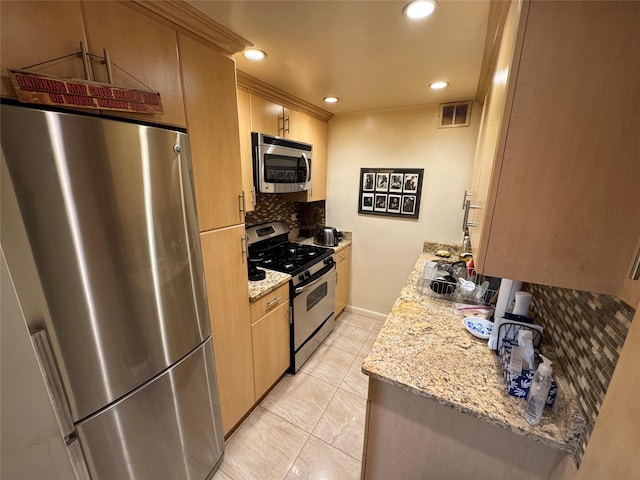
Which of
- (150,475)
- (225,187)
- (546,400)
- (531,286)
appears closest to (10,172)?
(225,187)

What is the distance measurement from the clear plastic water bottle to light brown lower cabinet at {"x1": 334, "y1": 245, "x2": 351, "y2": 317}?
1997 millimetres

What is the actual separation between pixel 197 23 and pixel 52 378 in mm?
1361

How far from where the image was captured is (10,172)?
63 cm

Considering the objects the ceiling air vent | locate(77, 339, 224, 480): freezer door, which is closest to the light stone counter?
locate(77, 339, 224, 480): freezer door

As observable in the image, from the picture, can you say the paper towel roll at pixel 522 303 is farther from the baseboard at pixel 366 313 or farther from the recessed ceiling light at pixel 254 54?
the baseboard at pixel 366 313

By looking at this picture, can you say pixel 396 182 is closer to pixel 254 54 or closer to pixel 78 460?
pixel 254 54

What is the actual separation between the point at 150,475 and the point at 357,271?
7.71 ft

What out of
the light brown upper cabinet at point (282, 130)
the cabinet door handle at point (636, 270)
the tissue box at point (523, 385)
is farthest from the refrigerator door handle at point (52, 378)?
the cabinet door handle at point (636, 270)

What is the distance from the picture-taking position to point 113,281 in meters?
0.84

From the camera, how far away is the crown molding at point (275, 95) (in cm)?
168

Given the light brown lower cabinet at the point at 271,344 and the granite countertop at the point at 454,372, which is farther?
the light brown lower cabinet at the point at 271,344

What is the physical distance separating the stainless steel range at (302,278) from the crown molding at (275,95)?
1.11 m

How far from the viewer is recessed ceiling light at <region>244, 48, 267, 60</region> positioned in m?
1.34

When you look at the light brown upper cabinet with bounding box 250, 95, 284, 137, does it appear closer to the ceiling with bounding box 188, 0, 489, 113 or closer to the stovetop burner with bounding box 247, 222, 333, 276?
the ceiling with bounding box 188, 0, 489, 113
